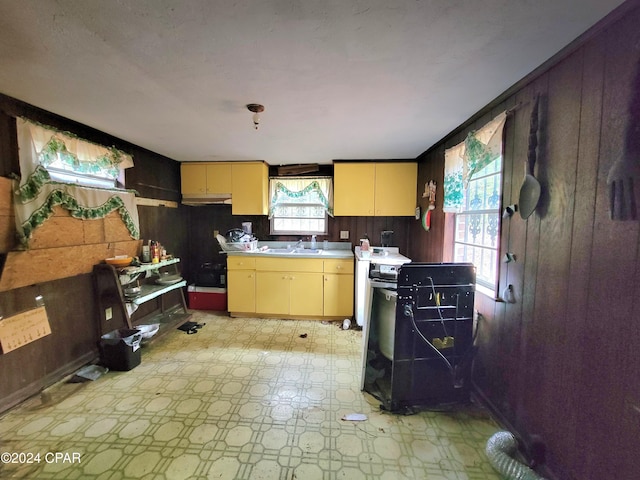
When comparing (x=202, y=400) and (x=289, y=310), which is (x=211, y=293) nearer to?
(x=289, y=310)

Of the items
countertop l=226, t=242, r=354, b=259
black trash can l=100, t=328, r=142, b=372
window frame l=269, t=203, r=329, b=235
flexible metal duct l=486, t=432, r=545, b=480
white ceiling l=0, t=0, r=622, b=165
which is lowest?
flexible metal duct l=486, t=432, r=545, b=480

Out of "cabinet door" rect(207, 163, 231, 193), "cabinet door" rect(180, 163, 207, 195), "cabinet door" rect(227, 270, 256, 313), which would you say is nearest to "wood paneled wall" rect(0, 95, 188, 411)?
"cabinet door" rect(180, 163, 207, 195)

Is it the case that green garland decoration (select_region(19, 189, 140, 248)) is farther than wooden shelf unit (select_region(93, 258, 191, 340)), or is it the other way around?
wooden shelf unit (select_region(93, 258, 191, 340))

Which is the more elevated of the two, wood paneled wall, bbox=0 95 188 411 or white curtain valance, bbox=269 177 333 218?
white curtain valance, bbox=269 177 333 218

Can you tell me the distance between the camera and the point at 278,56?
1306 millimetres

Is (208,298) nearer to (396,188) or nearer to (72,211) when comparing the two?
(72,211)

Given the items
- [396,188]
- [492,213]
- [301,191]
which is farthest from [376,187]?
[492,213]

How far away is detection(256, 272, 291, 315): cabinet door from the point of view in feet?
11.1

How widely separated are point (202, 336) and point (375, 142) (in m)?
2.86

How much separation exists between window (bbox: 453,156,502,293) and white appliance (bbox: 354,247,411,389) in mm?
598

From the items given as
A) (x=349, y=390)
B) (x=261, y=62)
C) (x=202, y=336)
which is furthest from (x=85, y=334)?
(x=261, y=62)

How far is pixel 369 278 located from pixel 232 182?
252cm

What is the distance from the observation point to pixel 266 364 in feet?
7.78

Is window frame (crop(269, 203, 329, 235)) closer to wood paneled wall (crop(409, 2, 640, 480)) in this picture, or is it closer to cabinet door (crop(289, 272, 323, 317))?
cabinet door (crop(289, 272, 323, 317))
